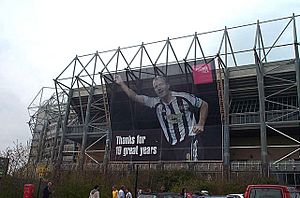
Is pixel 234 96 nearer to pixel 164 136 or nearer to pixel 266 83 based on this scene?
pixel 266 83

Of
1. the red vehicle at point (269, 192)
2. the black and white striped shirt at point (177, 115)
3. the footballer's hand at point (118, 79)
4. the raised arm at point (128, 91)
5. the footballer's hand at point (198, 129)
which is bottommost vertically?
the red vehicle at point (269, 192)

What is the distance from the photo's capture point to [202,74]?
138 ft

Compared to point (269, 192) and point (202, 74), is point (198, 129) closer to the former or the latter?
point (202, 74)

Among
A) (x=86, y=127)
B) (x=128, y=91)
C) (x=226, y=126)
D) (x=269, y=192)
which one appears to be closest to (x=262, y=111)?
(x=226, y=126)

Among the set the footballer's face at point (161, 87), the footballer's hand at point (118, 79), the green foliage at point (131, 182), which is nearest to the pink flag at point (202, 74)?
the footballer's face at point (161, 87)

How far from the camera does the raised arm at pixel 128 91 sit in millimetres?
46062

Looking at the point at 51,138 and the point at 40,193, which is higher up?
the point at 51,138

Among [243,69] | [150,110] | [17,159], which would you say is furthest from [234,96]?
[17,159]

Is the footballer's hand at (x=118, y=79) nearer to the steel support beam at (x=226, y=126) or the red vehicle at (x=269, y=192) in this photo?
the steel support beam at (x=226, y=126)

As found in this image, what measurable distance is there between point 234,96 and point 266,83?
4383 mm

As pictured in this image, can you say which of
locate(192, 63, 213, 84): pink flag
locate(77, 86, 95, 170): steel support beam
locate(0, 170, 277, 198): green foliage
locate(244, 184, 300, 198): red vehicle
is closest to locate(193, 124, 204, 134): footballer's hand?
locate(192, 63, 213, 84): pink flag

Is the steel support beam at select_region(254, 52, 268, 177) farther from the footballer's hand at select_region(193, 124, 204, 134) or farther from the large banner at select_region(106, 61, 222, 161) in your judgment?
the footballer's hand at select_region(193, 124, 204, 134)

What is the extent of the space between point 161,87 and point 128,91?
4656 mm

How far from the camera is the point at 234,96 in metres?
44.6
